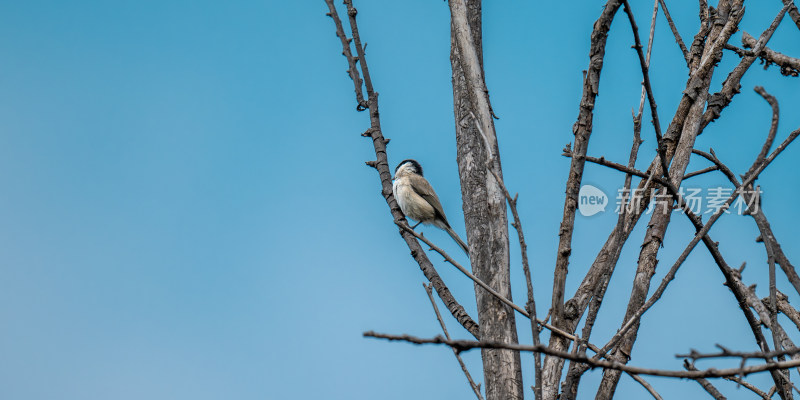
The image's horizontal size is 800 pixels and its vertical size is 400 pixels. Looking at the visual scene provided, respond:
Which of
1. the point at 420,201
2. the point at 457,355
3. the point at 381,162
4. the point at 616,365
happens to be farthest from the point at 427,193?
the point at 616,365

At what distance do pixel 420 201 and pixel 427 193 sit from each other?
0.50 feet

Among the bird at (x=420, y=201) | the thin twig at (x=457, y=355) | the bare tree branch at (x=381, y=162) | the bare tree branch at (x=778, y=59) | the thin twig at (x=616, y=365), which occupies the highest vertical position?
the bird at (x=420, y=201)

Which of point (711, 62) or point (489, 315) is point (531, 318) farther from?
point (711, 62)

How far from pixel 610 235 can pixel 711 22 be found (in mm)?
1593

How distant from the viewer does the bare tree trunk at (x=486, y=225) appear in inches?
111

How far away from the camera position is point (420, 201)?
30.1 ft

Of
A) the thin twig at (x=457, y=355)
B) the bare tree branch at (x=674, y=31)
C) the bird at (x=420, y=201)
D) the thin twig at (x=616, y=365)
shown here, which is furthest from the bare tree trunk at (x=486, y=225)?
the bird at (x=420, y=201)

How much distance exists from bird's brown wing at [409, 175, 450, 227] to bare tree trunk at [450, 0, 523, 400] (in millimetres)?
5765

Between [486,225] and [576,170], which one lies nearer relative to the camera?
[576,170]

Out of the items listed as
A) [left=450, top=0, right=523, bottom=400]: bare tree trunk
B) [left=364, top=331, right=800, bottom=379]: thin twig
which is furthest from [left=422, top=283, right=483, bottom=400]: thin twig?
[left=364, top=331, right=800, bottom=379]: thin twig

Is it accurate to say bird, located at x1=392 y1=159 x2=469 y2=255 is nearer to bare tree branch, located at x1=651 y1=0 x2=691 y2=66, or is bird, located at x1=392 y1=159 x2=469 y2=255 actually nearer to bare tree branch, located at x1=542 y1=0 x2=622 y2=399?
bare tree branch, located at x1=651 y1=0 x2=691 y2=66

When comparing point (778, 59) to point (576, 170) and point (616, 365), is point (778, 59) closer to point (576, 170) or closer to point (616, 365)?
point (576, 170)

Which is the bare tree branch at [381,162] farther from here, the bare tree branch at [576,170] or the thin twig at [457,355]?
the bare tree branch at [576,170]

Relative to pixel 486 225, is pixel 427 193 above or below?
above
